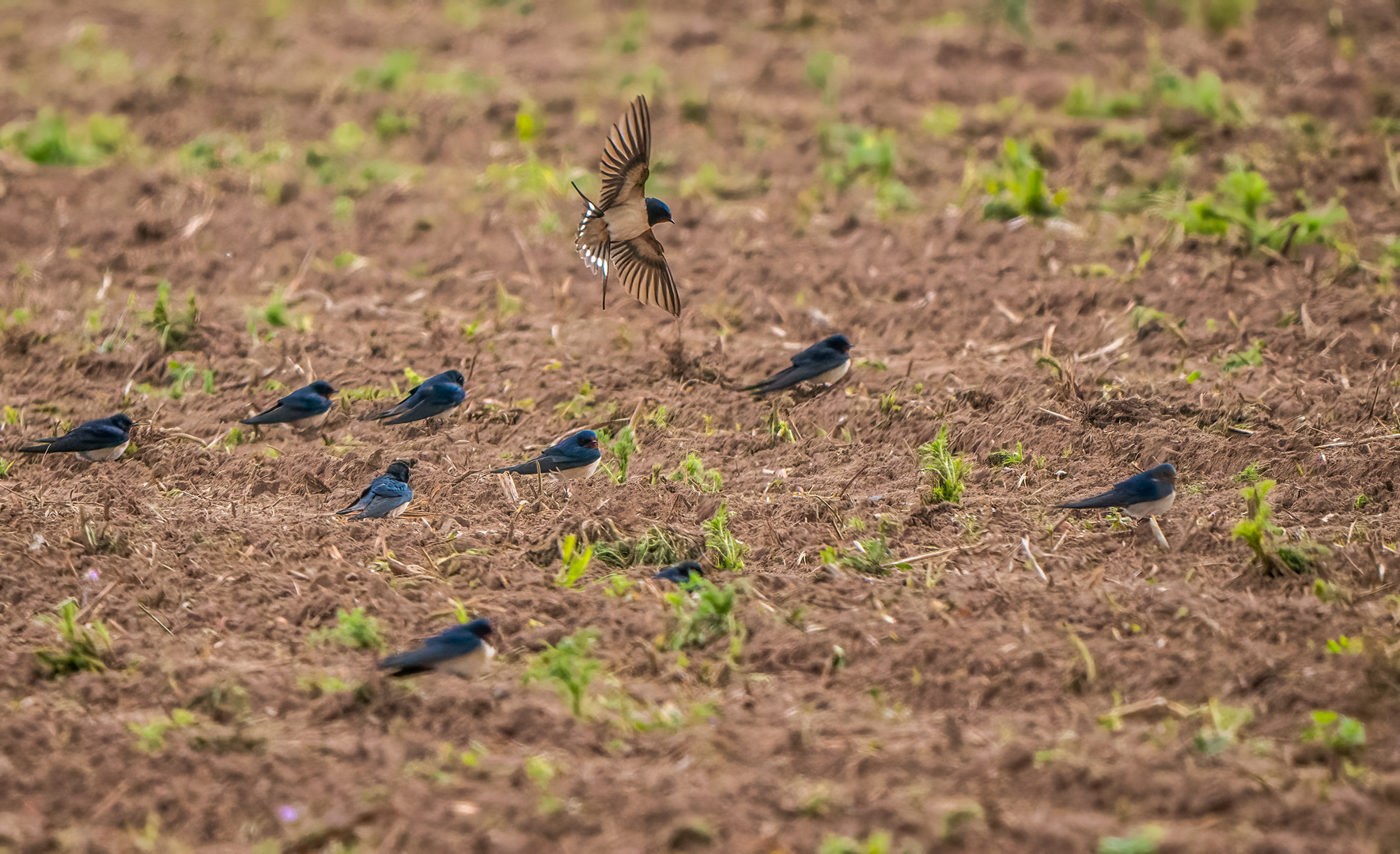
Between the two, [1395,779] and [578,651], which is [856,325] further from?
[1395,779]

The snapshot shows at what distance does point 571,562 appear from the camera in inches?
209

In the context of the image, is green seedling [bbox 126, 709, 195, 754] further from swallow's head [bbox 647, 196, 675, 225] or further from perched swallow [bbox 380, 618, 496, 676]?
swallow's head [bbox 647, 196, 675, 225]

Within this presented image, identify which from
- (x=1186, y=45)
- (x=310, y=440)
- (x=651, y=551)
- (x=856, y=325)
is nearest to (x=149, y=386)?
(x=310, y=440)

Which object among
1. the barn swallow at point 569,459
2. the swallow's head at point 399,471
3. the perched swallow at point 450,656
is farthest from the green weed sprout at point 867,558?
the swallow's head at point 399,471

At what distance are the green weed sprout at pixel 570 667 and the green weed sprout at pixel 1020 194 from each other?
586 centimetres

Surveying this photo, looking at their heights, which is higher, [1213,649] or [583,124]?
[583,124]

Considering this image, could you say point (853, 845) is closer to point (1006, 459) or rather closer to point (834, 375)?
point (1006, 459)

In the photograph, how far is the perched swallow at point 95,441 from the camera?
634 cm

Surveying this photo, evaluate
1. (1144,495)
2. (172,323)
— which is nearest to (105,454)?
(172,323)

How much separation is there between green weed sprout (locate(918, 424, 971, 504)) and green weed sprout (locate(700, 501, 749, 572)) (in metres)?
1.03

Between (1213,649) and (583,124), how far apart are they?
8.36 m

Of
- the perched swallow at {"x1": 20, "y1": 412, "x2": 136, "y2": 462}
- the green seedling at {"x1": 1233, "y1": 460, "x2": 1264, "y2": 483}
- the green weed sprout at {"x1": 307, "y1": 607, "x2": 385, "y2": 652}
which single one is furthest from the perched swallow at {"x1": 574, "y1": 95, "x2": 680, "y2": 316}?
the green seedling at {"x1": 1233, "y1": 460, "x2": 1264, "y2": 483}

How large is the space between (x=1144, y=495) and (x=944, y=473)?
0.92 meters

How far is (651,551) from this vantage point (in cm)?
541
